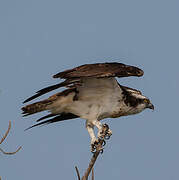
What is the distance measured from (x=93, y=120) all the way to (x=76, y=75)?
1.15 meters

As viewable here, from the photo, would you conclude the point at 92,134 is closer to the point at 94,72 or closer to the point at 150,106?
the point at 94,72

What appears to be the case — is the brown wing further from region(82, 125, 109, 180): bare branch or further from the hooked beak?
the hooked beak

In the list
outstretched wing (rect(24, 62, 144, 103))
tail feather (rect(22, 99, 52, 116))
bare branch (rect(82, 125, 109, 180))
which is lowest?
bare branch (rect(82, 125, 109, 180))

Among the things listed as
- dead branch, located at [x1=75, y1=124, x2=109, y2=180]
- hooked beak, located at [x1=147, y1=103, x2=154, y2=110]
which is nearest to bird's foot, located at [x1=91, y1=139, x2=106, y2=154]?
dead branch, located at [x1=75, y1=124, x2=109, y2=180]

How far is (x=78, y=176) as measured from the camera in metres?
5.94

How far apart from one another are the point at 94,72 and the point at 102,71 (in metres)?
0.14

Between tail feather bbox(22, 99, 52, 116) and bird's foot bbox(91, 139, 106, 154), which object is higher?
tail feather bbox(22, 99, 52, 116)

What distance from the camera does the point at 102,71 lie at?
22.9ft

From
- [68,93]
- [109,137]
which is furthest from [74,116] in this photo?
Result: [109,137]

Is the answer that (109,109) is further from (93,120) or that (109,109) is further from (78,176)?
(78,176)

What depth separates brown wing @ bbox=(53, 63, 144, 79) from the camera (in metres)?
6.73

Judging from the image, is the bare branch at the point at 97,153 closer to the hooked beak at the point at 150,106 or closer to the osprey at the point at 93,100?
the osprey at the point at 93,100

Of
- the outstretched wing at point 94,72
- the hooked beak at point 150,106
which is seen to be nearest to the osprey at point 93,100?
the outstretched wing at point 94,72

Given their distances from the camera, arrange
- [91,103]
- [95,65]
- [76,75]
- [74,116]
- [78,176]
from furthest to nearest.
Answer: [74,116]
[91,103]
[95,65]
[76,75]
[78,176]
